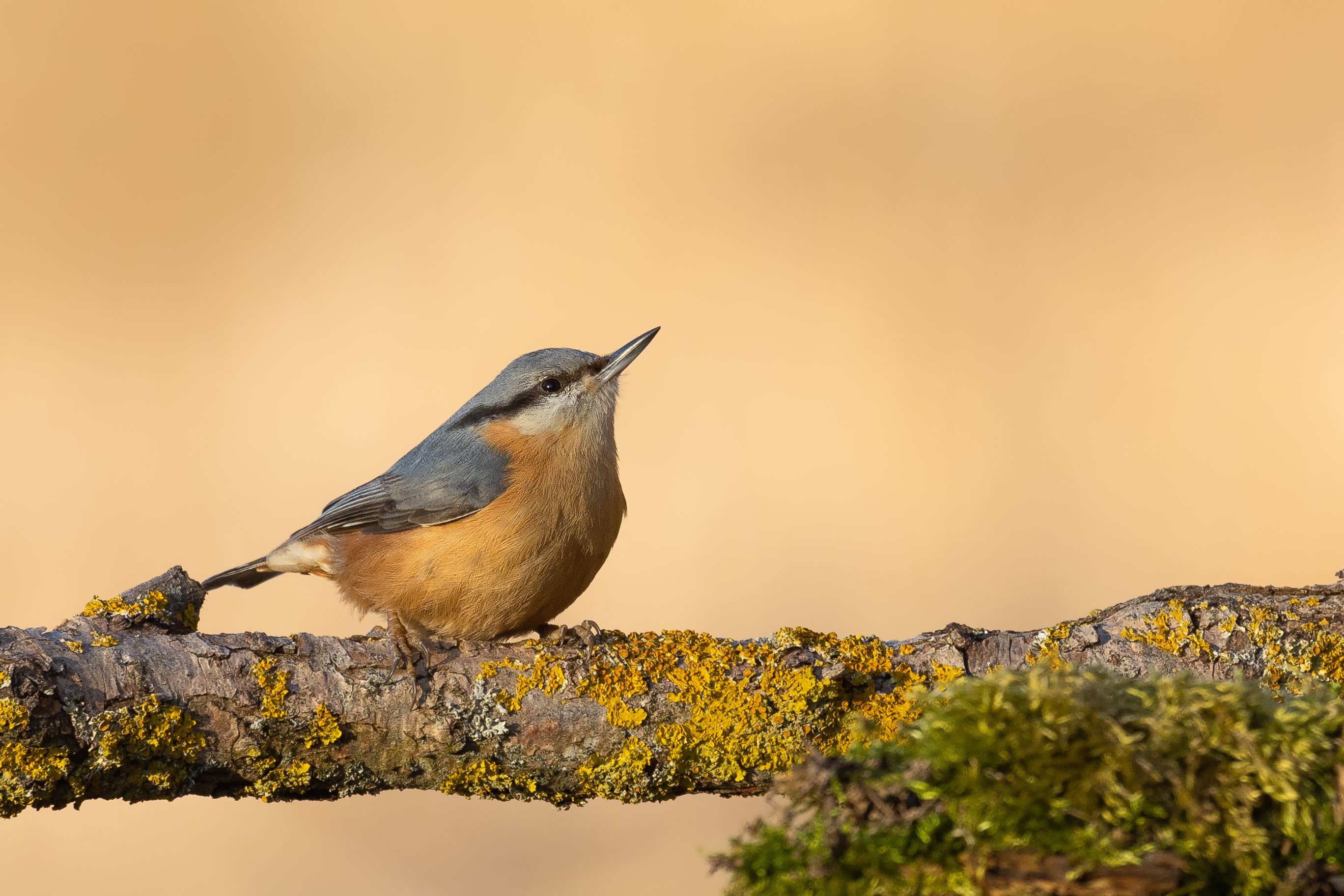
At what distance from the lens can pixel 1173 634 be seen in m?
2.97

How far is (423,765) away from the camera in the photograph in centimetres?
270

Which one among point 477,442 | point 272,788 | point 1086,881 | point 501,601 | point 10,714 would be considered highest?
point 477,442

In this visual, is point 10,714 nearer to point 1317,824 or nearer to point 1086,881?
point 1086,881

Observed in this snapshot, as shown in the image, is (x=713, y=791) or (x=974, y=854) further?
(x=713, y=791)

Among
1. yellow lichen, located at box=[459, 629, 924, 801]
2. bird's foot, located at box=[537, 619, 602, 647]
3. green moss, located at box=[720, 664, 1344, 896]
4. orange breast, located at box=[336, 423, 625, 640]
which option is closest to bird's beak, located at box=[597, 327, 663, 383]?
orange breast, located at box=[336, 423, 625, 640]

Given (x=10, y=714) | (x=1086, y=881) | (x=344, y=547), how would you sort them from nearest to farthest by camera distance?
(x=1086, y=881) → (x=10, y=714) → (x=344, y=547)

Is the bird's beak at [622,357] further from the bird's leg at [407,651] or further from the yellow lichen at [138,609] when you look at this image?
the yellow lichen at [138,609]

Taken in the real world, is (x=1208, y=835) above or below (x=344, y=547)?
below

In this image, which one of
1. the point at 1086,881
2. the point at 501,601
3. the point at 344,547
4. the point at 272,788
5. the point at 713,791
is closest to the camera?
the point at 1086,881

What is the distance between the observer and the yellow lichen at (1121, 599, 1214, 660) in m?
2.95

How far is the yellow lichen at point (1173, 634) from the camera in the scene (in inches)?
116

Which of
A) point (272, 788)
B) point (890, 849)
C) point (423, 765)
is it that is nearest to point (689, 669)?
point (423, 765)

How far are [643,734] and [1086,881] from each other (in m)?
1.49

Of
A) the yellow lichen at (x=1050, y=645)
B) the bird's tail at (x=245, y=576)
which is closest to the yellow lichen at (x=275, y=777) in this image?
the bird's tail at (x=245, y=576)
